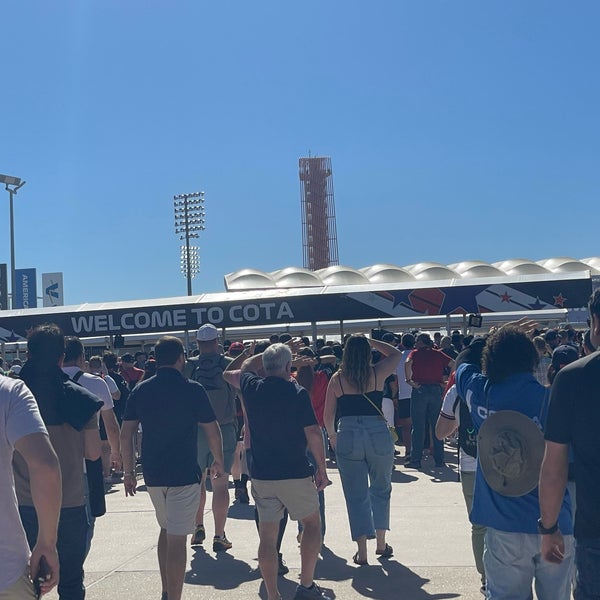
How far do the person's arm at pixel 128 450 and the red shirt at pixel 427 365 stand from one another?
233 inches

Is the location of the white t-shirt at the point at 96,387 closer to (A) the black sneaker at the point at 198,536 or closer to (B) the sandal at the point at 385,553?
(A) the black sneaker at the point at 198,536

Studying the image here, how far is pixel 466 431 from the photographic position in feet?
16.6

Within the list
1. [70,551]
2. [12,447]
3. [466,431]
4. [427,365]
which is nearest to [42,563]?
[12,447]

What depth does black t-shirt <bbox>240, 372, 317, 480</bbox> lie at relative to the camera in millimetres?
5359

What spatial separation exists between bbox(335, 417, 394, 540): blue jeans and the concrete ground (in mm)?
384

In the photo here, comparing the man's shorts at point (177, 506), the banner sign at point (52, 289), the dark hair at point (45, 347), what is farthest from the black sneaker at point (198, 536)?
the banner sign at point (52, 289)

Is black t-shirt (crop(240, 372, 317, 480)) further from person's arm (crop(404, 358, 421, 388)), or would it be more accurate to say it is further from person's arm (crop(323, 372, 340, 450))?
person's arm (crop(404, 358, 421, 388))

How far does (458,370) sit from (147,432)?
2.13m

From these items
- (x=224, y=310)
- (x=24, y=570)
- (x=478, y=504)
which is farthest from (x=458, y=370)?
(x=224, y=310)

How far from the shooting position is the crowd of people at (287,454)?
3.05m

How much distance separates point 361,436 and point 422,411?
16.5 feet

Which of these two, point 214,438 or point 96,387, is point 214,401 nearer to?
point 96,387

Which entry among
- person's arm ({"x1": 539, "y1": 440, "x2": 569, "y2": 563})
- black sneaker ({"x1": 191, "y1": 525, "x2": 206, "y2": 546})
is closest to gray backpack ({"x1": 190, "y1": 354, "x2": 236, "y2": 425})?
black sneaker ({"x1": 191, "y1": 525, "x2": 206, "y2": 546})

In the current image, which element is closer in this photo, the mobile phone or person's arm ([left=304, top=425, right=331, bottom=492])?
the mobile phone
